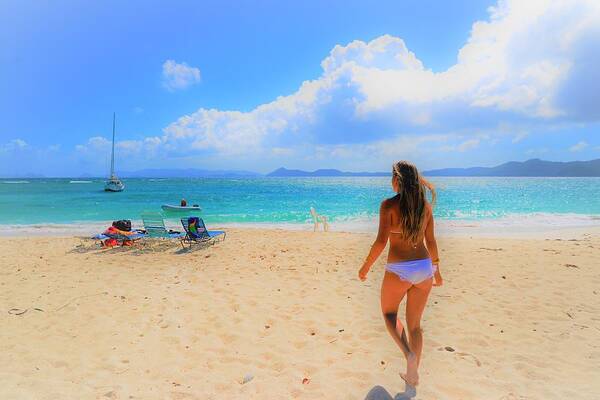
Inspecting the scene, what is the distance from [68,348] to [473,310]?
203 inches

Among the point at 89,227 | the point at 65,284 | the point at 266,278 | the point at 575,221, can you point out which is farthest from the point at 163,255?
the point at 575,221

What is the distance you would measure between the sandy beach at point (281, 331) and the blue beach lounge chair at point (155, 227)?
2.14m

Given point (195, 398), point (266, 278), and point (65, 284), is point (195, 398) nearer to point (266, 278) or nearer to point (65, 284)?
point (266, 278)

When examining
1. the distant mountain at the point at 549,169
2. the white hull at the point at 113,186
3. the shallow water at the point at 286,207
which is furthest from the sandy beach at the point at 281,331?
the distant mountain at the point at 549,169

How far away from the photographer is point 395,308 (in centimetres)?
295

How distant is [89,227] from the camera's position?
17188mm

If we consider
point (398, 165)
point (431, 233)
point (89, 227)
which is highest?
point (398, 165)

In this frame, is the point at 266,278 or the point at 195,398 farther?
the point at 266,278

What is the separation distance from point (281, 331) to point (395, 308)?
190 centimetres

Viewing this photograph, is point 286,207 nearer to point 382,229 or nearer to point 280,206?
point 280,206

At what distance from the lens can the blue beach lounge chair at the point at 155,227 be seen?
1004cm

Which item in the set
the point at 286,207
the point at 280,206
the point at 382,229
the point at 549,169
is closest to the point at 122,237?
the point at 382,229

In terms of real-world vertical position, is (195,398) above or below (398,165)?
below

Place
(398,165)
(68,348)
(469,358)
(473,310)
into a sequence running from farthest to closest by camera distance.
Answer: (473,310) < (68,348) < (469,358) < (398,165)
